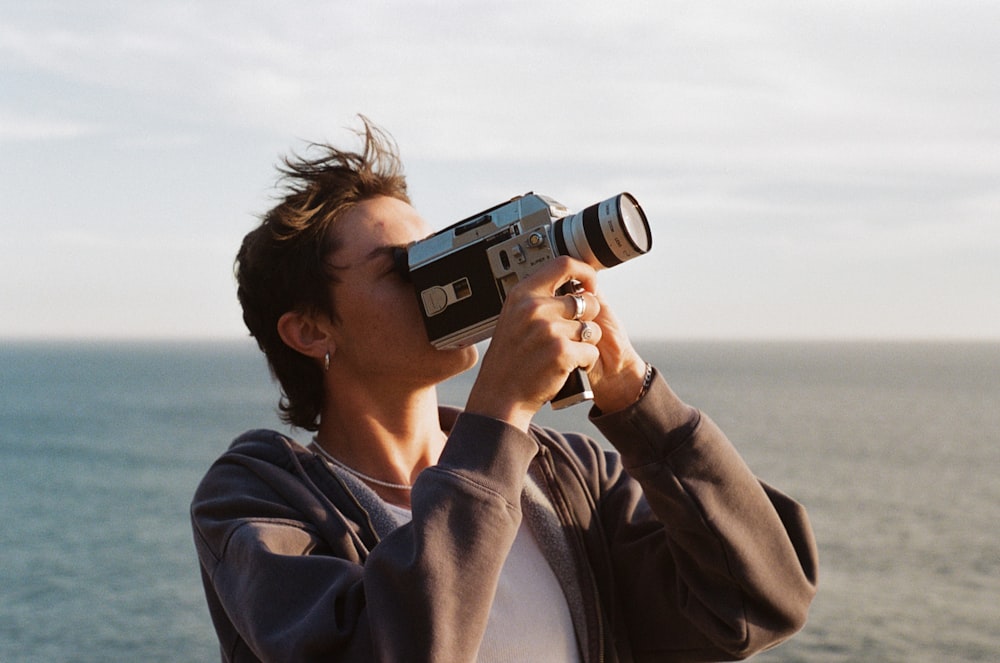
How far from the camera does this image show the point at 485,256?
2158 mm

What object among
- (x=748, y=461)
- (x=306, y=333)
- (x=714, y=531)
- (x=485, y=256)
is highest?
(x=485, y=256)

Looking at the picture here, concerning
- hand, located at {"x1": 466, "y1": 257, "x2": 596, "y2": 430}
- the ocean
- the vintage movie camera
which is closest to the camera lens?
the vintage movie camera

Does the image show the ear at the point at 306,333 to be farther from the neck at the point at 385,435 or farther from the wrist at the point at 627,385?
the wrist at the point at 627,385

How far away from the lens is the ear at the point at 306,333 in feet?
A: 7.49

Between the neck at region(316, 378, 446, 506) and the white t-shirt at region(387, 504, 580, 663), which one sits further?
the neck at region(316, 378, 446, 506)

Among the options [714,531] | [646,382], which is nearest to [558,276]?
[646,382]

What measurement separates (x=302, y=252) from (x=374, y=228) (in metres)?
0.14

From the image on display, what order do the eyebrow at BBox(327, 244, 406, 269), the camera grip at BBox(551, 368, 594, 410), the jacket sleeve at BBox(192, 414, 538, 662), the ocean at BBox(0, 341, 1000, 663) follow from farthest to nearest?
1. the ocean at BBox(0, 341, 1000, 663)
2. the eyebrow at BBox(327, 244, 406, 269)
3. the camera grip at BBox(551, 368, 594, 410)
4. the jacket sleeve at BBox(192, 414, 538, 662)

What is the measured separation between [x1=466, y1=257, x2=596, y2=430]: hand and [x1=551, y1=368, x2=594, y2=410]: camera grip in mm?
53

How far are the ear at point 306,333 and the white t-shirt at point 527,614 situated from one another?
351mm

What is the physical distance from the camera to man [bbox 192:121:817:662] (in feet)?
5.76

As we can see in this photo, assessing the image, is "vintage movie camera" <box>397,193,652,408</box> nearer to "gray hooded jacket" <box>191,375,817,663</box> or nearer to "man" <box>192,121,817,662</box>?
"man" <box>192,121,817,662</box>

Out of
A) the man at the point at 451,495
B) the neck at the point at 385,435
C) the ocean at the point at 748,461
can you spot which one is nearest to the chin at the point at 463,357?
the man at the point at 451,495

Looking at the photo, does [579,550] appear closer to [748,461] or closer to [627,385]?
[627,385]
